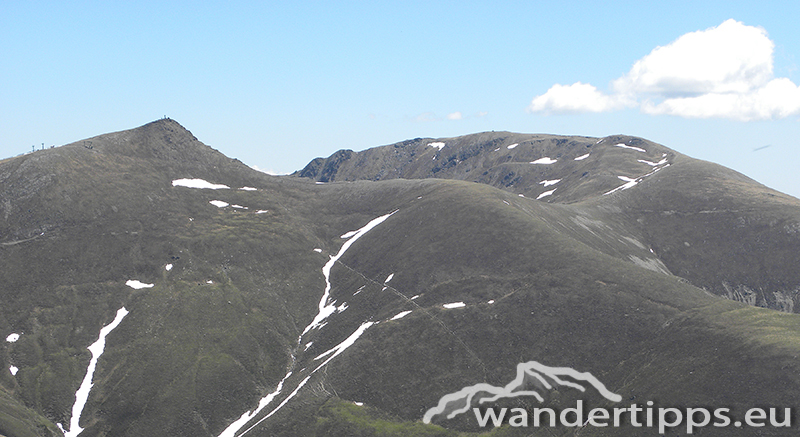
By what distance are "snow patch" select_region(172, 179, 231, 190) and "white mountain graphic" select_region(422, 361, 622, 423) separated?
372ft

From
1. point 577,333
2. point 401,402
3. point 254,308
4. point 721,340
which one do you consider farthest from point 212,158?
point 721,340

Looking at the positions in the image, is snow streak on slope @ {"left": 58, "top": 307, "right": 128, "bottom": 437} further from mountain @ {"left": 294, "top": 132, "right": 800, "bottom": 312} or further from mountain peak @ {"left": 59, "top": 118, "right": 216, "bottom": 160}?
Result: mountain @ {"left": 294, "top": 132, "right": 800, "bottom": 312}

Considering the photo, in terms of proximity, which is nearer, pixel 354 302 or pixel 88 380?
pixel 88 380

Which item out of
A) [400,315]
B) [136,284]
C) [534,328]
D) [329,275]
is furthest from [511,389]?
[136,284]

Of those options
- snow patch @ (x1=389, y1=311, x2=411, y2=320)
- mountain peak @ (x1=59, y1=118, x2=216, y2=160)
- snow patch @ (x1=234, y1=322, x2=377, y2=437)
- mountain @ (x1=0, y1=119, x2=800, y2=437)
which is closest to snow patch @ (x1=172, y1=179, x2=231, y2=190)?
mountain @ (x1=0, y1=119, x2=800, y2=437)

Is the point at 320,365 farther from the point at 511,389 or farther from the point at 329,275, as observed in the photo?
the point at 329,275

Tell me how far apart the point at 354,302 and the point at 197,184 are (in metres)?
77.6

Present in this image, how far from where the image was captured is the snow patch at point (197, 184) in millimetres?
165500

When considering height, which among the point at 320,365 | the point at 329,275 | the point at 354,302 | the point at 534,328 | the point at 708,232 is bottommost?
the point at 320,365

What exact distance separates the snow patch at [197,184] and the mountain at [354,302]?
953mm

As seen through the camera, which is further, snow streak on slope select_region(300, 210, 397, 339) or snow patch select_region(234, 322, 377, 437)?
snow streak on slope select_region(300, 210, 397, 339)

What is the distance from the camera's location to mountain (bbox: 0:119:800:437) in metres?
83.5

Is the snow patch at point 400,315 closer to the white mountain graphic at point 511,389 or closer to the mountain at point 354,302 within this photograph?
the mountain at point 354,302

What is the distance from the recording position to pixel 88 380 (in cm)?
9831
